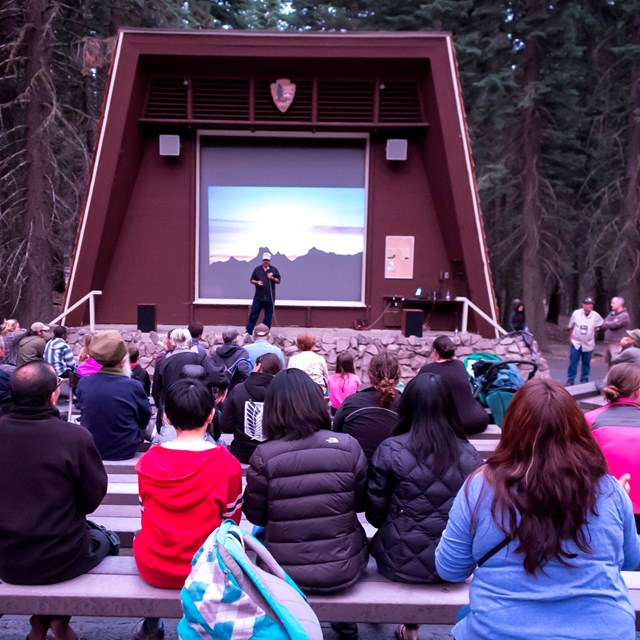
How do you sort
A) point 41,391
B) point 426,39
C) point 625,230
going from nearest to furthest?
point 41,391 < point 426,39 < point 625,230

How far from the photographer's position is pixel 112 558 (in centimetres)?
353

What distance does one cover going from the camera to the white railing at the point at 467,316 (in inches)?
521

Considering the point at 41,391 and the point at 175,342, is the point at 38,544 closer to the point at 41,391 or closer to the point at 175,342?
the point at 41,391

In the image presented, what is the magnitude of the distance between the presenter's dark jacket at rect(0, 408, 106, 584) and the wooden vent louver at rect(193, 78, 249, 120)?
12.0m

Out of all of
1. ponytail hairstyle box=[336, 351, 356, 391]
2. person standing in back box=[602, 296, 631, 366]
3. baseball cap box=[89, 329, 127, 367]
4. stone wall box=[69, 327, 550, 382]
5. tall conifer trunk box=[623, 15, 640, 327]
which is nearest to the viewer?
baseball cap box=[89, 329, 127, 367]

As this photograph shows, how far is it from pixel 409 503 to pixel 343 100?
12.2 m

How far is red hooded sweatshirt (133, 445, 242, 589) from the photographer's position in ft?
10.2

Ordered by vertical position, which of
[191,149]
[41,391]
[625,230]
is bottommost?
[41,391]

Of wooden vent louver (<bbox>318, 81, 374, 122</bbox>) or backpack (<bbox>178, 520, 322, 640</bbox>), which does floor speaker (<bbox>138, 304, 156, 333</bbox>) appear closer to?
wooden vent louver (<bbox>318, 81, 374, 122</bbox>)

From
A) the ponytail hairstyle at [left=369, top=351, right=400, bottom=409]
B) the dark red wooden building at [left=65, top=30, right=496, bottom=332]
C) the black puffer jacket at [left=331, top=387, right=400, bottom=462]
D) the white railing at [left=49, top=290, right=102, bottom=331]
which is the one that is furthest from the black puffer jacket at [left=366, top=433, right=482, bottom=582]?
the white railing at [left=49, top=290, right=102, bottom=331]

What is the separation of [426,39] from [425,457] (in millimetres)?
11556

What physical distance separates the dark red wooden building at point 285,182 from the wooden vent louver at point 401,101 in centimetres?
3

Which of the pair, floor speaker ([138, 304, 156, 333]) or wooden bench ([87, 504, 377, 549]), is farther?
floor speaker ([138, 304, 156, 333])

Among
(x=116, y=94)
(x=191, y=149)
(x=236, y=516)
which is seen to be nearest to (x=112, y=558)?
(x=236, y=516)
